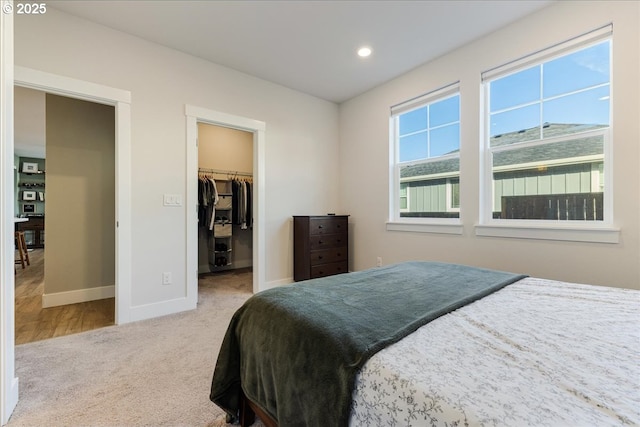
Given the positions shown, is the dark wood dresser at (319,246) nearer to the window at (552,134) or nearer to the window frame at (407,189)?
the window frame at (407,189)

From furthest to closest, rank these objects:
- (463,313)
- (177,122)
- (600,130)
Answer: (177,122), (600,130), (463,313)

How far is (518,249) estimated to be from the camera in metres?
2.45

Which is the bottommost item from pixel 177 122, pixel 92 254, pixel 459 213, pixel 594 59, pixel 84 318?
pixel 84 318

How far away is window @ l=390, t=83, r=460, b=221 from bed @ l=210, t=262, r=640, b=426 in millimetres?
1765

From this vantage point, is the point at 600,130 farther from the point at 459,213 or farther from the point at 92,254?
the point at 92,254

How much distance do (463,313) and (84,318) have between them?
10.7 ft

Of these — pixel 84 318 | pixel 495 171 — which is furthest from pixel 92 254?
pixel 495 171

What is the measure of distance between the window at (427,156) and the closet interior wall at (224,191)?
2580 millimetres

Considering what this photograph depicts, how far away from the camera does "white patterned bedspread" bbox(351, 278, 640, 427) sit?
0.59m

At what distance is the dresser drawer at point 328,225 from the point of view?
3617 millimetres

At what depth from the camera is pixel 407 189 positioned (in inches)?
138

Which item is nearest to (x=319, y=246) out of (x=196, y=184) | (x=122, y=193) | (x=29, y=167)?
(x=196, y=184)

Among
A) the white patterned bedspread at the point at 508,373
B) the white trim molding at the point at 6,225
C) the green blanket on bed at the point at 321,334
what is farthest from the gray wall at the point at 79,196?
the white patterned bedspread at the point at 508,373

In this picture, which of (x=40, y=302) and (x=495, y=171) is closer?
(x=495, y=171)
